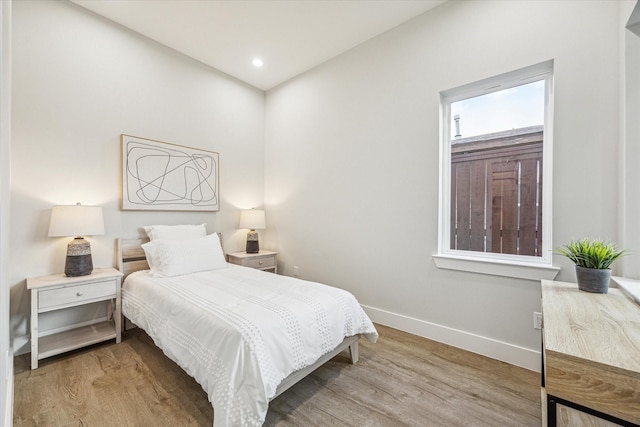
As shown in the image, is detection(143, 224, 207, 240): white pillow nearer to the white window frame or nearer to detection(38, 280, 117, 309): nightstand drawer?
detection(38, 280, 117, 309): nightstand drawer

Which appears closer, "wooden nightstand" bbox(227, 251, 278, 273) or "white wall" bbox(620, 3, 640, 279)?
"white wall" bbox(620, 3, 640, 279)

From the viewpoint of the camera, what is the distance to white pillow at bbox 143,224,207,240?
112 inches

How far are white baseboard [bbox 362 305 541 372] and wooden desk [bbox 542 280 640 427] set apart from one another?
1.23 metres

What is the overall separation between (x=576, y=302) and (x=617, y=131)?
3.97 ft

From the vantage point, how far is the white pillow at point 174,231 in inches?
112

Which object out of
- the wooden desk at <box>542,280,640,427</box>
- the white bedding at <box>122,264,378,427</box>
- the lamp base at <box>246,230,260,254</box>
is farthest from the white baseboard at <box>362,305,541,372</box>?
the lamp base at <box>246,230,260,254</box>

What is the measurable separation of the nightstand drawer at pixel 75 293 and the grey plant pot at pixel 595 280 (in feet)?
11.0

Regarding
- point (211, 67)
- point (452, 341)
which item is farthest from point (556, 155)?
point (211, 67)

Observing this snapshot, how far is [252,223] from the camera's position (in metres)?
3.62

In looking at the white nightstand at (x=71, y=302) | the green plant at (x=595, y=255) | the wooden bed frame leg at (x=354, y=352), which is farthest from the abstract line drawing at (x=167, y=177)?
the green plant at (x=595, y=255)

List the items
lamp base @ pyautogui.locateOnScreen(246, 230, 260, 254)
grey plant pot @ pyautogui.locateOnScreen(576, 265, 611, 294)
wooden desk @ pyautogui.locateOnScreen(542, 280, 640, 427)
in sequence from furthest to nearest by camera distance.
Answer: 1. lamp base @ pyautogui.locateOnScreen(246, 230, 260, 254)
2. grey plant pot @ pyautogui.locateOnScreen(576, 265, 611, 294)
3. wooden desk @ pyautogui.locateOnScreen(542, 280, 640, 427)

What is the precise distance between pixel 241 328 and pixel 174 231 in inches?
76.0

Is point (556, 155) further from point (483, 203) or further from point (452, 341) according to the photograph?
point (452, 341)

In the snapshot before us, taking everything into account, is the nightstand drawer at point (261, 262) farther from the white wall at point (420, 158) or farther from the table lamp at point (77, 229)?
the table lamp at point (77, 229)
